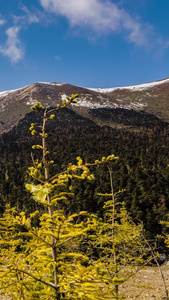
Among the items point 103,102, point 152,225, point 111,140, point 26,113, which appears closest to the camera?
point 152,225

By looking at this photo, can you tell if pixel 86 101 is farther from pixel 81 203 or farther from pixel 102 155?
pixel 81 203

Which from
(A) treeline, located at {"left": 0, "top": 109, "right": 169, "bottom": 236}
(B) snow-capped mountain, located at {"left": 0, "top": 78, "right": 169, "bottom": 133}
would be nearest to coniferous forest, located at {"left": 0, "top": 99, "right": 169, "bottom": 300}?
(A) treeline, located at {"left": 0, "top": 109, "right": 169, "bottom": 236}

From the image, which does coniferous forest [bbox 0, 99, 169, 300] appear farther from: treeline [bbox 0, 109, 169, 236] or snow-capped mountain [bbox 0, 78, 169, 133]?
snow-capped mountain [bbox 0, 78, 169, 133]

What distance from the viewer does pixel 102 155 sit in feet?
262

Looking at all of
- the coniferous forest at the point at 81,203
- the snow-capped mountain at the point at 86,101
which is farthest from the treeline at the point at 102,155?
the snow-capped mountain at the point at 86,101

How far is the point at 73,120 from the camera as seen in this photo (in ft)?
449

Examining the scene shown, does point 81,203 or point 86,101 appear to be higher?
point 86,101

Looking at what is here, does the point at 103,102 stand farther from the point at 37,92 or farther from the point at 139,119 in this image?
the point at 37,92

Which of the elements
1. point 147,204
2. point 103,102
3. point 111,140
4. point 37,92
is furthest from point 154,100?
point 147,204

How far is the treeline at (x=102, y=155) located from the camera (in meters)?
44.8

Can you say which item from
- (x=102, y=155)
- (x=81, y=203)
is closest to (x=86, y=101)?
(x=102, y=155)

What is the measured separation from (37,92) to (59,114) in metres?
52.9

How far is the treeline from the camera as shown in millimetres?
44844

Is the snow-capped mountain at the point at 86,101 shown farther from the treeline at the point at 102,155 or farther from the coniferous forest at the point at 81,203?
the coniferous forest at the point at 81,203
